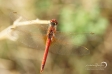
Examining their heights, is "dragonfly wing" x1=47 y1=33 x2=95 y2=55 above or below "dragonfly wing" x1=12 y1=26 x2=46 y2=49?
below

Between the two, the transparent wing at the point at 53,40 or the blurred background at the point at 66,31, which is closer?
the transparent wing at the point at 53,40

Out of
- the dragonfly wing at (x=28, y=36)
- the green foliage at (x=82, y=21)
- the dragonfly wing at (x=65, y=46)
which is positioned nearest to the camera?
the dragonfly wing at (x=28, y=36)

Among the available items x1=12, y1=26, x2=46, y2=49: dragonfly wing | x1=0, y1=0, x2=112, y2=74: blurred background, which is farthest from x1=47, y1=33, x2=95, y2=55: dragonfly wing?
x1=0, y1=0, x2=112, y2=74: blurred background

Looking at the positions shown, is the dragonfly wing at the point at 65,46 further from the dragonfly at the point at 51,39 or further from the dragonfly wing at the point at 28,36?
the dragonfly wing at the point at 28,36

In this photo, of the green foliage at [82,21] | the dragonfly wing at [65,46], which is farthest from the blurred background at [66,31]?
the dragonfly wing at [65,46]

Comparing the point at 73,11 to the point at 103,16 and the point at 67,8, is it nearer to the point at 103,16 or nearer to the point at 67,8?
the point at 67,8

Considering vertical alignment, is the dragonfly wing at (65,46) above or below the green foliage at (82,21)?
below

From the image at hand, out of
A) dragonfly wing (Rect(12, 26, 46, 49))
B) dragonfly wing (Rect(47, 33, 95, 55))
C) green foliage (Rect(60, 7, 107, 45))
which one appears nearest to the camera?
dragonfly wing (Rect(12, 26, 46, 49))

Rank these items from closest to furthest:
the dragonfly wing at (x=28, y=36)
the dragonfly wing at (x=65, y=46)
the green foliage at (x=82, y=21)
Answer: the dragonfly wing at (x=28, y=36), the dragonfly wing at (x=65, y=46), the green foliage at (x=82, y=21)

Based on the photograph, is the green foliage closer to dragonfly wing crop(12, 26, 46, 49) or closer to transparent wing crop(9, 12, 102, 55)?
transparent wing crop(9, 12, 102, 55)
